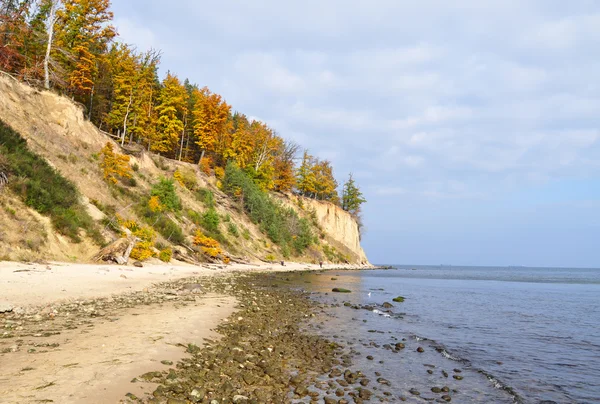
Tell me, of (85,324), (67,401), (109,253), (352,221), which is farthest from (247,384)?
(352,221)

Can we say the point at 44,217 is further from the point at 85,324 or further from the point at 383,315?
the point at 383,315

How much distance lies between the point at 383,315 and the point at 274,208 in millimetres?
42280

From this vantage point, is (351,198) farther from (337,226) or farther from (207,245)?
(207,245)

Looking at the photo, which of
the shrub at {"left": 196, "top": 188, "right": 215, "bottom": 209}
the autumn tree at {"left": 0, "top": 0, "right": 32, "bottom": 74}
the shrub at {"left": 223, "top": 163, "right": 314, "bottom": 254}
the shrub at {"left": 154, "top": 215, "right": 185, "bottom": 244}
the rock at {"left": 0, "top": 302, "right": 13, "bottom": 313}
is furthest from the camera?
the shrub at {"left": 223, "top": 163, "right": 314, "bottom": 254}

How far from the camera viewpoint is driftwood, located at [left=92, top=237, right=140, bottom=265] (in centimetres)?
2042

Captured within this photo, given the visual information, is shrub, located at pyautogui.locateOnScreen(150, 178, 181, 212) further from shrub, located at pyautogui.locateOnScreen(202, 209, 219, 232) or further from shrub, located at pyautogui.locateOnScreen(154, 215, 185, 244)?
shrub, located at pyautogui.locateOnScreen(202, 209, 219, 232)

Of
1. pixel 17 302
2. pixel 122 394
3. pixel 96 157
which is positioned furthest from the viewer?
pixel 96 157

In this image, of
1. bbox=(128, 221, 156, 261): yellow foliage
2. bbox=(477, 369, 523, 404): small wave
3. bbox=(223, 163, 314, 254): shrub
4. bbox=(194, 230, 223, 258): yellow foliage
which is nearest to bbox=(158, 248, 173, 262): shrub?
bbox=(128, 221, 156, 261): yellow foliage

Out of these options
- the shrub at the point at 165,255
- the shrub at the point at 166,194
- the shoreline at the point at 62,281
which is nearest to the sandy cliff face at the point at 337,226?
the shrub at the point at 166,194

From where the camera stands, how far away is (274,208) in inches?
2264

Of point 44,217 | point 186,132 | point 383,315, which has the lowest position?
point 383,315

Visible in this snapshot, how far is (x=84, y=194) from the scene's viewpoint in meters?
25.9

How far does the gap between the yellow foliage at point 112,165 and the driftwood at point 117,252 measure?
11732 mm

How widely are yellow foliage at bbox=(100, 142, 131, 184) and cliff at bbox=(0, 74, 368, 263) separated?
0.66m
